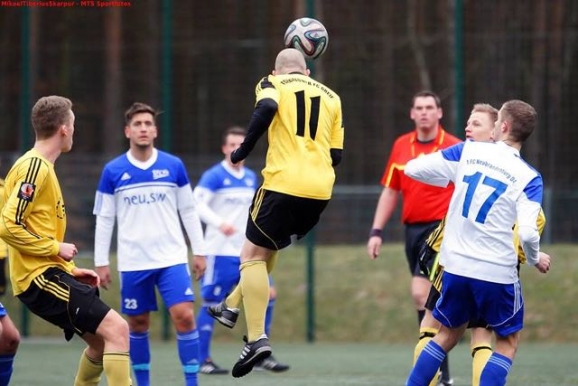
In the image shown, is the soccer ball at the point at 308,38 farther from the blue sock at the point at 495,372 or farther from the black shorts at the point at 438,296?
the blue sock at the point at 495,372

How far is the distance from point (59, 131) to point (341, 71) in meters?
7.52

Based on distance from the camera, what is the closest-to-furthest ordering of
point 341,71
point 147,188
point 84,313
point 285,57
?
point 84,313 < point 285,57 < point 147,188 < point 341,71

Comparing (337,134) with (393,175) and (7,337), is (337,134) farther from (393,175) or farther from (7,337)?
(7,337)

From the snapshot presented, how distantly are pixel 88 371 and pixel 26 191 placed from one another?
3.96 feet

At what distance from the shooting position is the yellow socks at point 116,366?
20.7 ft

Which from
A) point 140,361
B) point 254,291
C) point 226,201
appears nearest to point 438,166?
point 254,291

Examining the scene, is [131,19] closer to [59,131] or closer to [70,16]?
[70,16]

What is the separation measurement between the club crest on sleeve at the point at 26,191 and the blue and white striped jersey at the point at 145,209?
6.15ft

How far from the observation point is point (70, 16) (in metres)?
14.1

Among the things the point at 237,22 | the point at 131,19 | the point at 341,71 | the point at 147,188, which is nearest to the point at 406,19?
the point at 341,71

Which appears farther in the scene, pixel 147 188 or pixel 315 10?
pixel 315 10

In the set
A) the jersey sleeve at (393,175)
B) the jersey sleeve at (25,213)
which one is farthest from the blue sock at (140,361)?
the jersey sleeve at (393,175)

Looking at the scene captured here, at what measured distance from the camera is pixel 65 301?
20.5 ft

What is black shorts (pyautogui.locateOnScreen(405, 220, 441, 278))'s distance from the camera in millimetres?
8539
